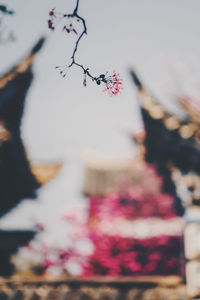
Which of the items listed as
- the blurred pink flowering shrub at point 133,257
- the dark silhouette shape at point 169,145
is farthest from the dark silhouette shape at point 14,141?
the blurred pink flowering shrub at point 133,257

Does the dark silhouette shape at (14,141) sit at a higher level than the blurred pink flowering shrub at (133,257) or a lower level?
higher

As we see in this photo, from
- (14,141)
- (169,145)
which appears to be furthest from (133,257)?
(14,141)

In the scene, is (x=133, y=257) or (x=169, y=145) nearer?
(x=169, y=145)

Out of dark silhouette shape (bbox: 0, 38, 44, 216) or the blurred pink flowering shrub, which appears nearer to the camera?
dark silhouette shape (bbox: 0, 38, 44, 216)

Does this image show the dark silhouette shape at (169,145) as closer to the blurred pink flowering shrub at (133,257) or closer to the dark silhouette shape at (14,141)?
the dark silhouette shape at (14,141)

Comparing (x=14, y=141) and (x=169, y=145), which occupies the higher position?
(x=14, y=141)

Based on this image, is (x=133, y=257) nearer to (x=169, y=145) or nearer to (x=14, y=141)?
(x=169, y=145)

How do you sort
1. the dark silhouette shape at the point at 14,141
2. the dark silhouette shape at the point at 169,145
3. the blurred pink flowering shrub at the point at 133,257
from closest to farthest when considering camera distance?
the dark silhouette shape at the point at 14,141, the dark silhouette shape at the point at 169,145, the blurred pink flowering shrub at the point at 133,257

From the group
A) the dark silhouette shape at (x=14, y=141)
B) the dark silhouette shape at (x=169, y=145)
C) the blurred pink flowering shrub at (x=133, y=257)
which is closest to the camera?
the dark silhouette shape at (x=14, y=141)

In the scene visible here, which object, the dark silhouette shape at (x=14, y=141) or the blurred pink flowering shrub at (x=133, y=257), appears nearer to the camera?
the dark silhouette shape at (x=14, y=141)

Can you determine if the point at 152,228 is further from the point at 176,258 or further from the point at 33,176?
the point at 33,176


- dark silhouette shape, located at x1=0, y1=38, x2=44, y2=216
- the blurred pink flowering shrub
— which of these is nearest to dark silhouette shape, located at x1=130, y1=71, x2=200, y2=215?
dark silhouette shape, located at x1=0, y1=38, x2=44, y2=216

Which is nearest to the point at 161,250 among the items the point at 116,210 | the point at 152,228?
the point at 152,228

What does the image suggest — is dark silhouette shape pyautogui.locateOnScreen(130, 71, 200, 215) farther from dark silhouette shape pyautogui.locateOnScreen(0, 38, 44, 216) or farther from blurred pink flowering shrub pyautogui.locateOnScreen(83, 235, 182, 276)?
blurred pink flowering shrub pyautogui.locateOnScreen(83, 235, 182, 276)
